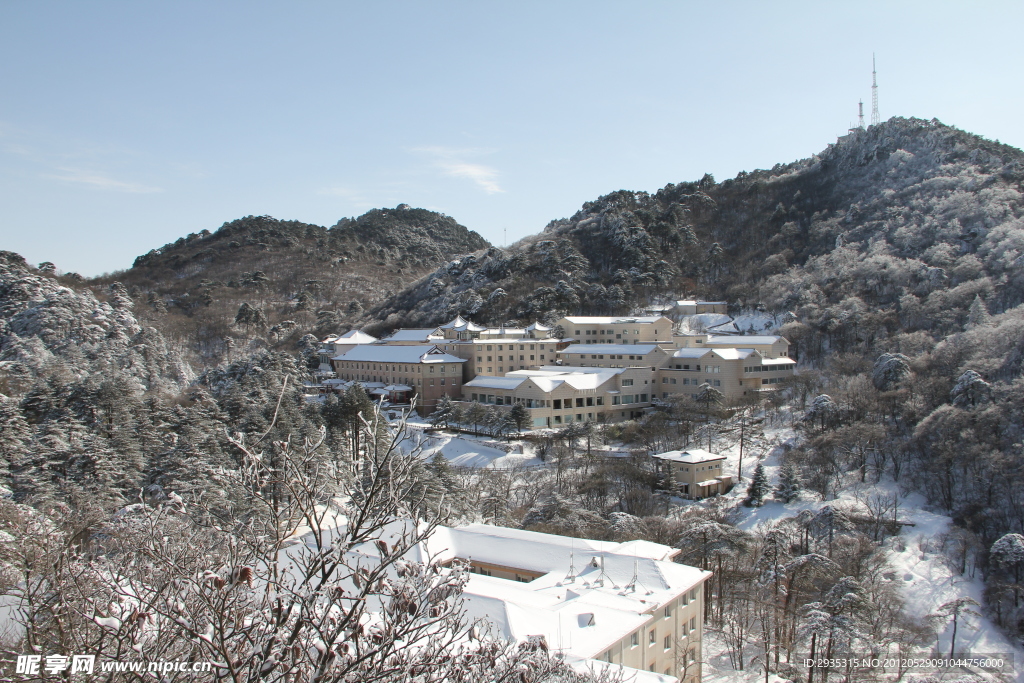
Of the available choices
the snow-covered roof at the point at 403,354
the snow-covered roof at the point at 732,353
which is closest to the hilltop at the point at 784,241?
the snow-covered roof at the point at 403,354

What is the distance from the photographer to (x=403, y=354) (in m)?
46.4

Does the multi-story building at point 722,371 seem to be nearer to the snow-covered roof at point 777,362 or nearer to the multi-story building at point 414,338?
the snow-covered roof at point 777,362

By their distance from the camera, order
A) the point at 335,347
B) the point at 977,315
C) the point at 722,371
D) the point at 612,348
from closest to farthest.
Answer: the point at 977,315 < the point at 722,371 < the point at 612,348 < the point at 335,347

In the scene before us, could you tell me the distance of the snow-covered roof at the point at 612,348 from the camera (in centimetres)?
4234

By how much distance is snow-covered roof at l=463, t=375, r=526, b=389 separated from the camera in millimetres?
39969

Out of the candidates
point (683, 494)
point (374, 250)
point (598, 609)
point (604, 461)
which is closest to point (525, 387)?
point (604, 461)

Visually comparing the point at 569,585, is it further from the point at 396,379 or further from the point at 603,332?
the point at 603,332

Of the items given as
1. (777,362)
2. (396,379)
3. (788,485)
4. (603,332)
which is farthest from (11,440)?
(777,362)

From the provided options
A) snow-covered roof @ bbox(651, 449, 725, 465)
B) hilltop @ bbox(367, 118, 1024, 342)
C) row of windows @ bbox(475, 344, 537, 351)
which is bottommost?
snow-covered roof @ bbox(651, 449, 725, 465)

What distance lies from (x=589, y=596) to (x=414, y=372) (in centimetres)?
3205

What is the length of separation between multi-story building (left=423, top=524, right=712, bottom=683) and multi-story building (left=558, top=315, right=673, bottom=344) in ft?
98.1

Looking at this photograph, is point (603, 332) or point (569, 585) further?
point (603, 332)

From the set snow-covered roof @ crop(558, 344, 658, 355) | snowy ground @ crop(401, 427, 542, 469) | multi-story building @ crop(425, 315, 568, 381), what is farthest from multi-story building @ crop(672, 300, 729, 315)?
snowy ground @ crop(401, 427, 542, 469)

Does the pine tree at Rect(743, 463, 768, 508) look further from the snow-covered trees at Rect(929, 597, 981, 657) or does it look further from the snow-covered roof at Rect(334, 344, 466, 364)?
the snow-covered roof at Rect(334, 344, 466, 364)
